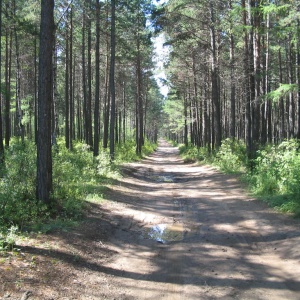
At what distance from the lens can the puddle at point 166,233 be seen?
7.41 m

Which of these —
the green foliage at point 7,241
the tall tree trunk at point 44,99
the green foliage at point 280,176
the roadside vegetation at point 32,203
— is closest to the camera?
the green foliage at point 7,241

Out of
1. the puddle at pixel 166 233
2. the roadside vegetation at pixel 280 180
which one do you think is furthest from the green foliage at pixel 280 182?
the puddle at pixel 166 233

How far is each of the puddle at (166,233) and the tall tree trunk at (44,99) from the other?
2.68 m

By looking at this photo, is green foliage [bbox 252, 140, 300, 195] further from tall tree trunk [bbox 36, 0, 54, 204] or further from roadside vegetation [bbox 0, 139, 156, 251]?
tall tree trunk [bbox 36, 0, 54, 204]

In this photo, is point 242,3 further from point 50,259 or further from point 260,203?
point 50,259

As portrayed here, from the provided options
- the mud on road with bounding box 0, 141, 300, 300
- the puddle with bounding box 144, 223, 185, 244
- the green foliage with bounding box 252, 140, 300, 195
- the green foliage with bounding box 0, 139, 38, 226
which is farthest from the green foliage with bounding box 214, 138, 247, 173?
the green foliage with bounding box 0, 139, 38, 226

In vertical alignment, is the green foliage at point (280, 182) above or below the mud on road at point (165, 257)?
above

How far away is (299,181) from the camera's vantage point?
9.26 m

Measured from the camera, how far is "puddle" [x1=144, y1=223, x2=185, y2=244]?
7.41 meters

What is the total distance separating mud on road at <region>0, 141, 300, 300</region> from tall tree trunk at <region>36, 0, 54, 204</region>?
1.46 meters

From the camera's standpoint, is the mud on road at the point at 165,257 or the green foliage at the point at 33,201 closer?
the mud on road at the point at 165,257


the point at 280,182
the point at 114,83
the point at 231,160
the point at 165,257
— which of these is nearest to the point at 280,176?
the point at 280,182

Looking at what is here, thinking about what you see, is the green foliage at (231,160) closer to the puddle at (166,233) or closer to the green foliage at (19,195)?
the puddle at (166,233)

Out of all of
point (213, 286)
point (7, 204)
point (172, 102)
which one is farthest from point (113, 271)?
point (172, 102)
